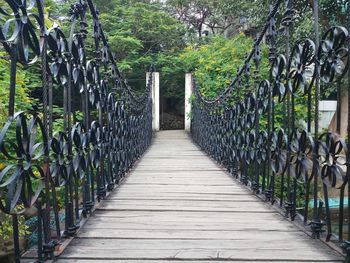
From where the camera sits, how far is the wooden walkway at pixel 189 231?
1.56 m

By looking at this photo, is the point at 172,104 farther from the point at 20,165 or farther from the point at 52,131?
the point at 20,165

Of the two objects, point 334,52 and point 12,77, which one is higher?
point 334,52

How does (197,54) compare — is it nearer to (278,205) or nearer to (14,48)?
(278,205)

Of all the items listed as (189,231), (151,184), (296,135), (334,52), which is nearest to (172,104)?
(151,184)

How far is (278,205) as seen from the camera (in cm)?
240

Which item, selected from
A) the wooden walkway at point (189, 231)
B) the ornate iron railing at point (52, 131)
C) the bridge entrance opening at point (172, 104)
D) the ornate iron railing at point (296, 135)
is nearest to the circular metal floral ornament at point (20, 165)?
the ornate iron railing at point (52, 131)

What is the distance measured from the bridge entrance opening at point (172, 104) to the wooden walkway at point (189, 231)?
1063 cm

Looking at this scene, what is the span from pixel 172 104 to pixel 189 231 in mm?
13701

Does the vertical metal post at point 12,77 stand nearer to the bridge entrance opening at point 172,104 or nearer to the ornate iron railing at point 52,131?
the ornate iron railing at point 52,131

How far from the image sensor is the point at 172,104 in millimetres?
15492

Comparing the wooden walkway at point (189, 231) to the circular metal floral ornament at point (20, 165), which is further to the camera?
the wooden walkway at point (189, 231)

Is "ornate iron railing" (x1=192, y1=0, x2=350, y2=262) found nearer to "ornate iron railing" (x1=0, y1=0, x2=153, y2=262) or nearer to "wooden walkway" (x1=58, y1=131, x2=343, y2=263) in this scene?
"wooden walkway" (x1=58, y1=131, x2=343, y2=263)

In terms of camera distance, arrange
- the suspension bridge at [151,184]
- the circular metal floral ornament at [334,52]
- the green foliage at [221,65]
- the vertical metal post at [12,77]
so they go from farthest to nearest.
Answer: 1. the green foliage at [221,65]
2. the circular metal floral ornament at [334,52]
3. the suspension bridge at [151,184]
4. the vertical metal post at [12,77]

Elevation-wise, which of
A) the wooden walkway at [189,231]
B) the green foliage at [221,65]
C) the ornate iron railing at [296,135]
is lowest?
the wooden walkway at [189,231]
